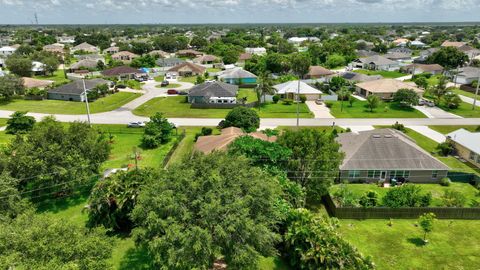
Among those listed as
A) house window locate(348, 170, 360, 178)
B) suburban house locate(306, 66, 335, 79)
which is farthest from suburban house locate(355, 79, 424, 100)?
house window locate(348, 170, 360, 178)

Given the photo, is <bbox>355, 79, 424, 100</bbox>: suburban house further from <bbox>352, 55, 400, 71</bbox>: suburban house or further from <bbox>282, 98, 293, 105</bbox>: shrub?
<bbox>352, 55, 400, 71</bbox>: suburban house

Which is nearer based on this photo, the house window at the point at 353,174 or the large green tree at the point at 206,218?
the large green tree at the point at 206,218

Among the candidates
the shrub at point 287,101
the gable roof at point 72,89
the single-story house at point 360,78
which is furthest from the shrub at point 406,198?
the gable roof at point 72,89

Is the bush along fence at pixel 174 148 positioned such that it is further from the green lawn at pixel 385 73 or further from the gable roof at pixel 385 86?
the green lawn at pixel 385 73

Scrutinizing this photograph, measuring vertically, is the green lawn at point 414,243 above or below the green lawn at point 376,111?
below

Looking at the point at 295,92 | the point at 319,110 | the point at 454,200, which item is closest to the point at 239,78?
the point at 295,92

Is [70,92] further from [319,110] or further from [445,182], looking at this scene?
[445,182]
